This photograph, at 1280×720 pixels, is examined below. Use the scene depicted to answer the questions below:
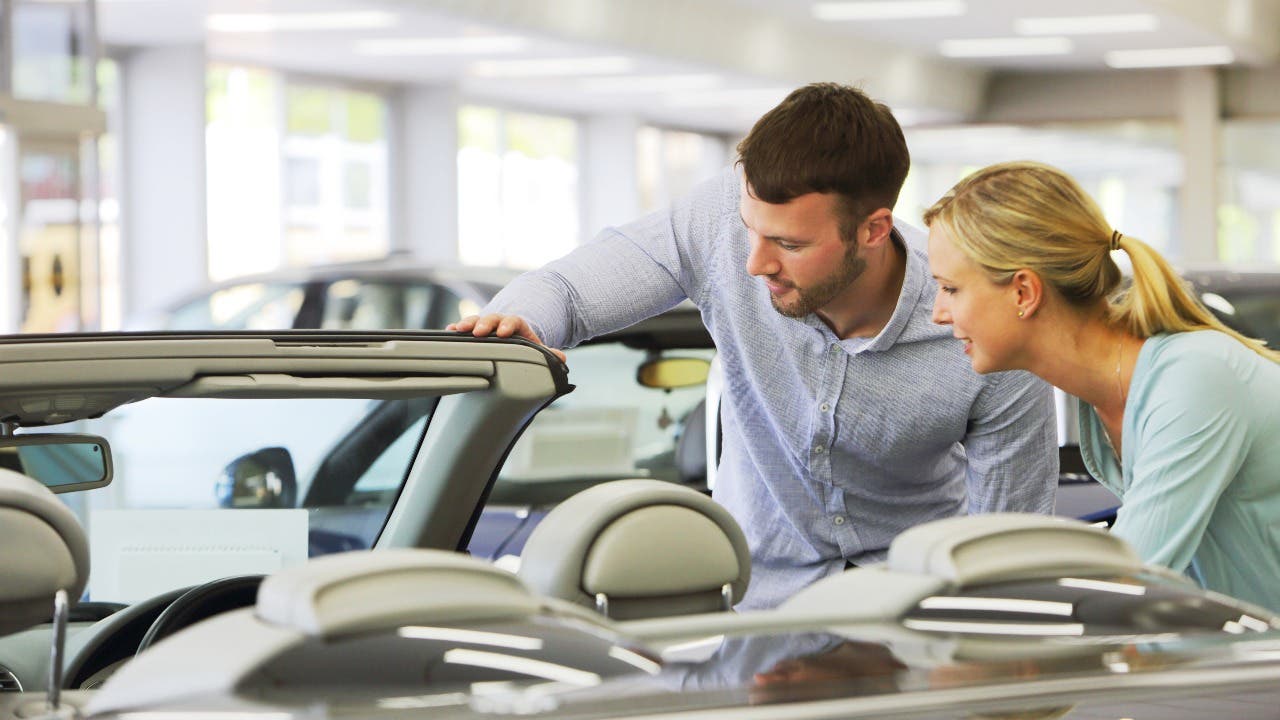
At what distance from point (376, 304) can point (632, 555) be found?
4.53 metres

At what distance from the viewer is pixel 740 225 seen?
3018 mm

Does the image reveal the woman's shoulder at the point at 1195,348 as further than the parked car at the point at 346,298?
No

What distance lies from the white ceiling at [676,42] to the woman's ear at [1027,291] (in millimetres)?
11842

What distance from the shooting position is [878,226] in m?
2.83

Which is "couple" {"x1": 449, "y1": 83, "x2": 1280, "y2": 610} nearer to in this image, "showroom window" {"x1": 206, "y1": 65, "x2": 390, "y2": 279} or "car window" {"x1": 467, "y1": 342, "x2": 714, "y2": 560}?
"car window" {"x1": 467, "y1": 342, "x2": 714, "y2": 560}

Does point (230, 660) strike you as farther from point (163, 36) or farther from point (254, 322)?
point (163, 36)

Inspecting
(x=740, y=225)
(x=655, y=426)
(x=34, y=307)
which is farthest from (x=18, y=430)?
(x=34, y=307)

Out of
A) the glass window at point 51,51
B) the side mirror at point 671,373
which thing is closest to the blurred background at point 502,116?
the glass window at point 51,51

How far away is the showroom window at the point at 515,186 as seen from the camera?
21219 mm

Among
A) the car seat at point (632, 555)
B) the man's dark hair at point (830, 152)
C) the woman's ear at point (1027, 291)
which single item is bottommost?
the car seat at point (632, 555)

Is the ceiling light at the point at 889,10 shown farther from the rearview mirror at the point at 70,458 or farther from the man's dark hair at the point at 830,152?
the rearview mirror at the point at 70,458

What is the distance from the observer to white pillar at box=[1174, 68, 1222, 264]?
23109 millimetres

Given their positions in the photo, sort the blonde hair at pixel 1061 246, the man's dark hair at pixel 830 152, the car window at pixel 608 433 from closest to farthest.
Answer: the blonde hair at pixel 1061 246
the man's dark hair at pixel 830 152
the car window at pixel 608 433

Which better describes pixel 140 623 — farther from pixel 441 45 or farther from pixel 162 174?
pixel 441 45
